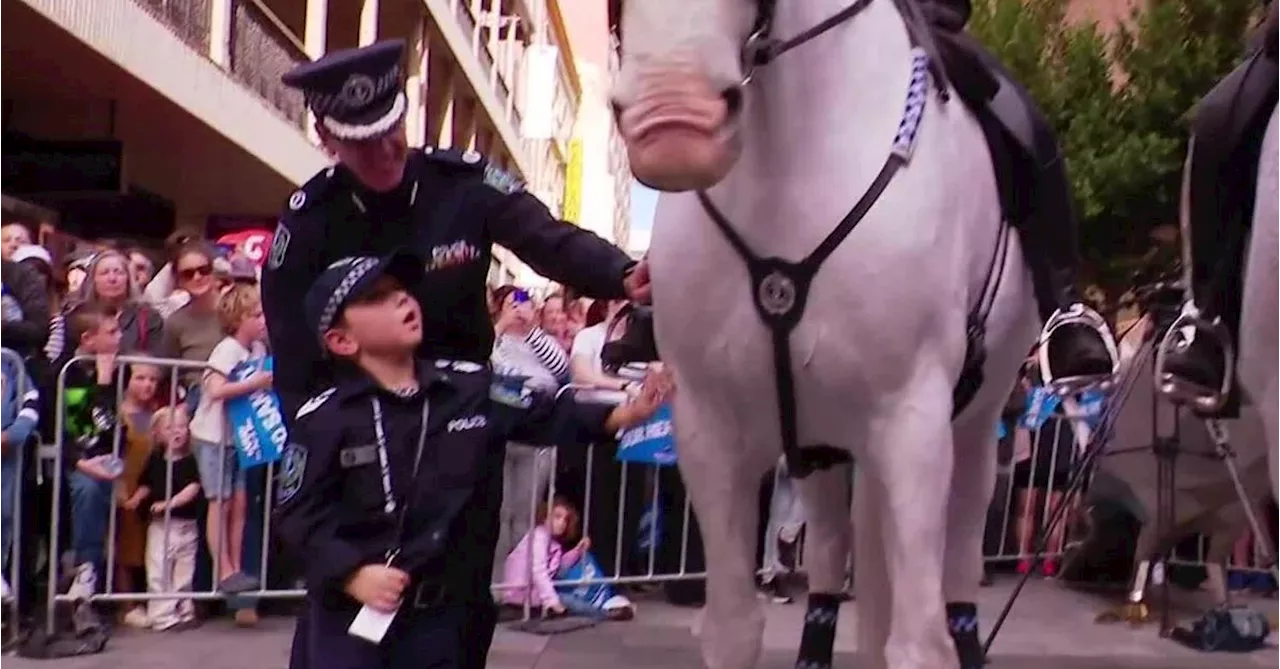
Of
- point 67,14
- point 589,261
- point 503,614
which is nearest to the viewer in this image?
point 589,261

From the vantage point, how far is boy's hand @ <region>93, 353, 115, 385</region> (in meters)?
6.88

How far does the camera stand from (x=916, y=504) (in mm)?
2918

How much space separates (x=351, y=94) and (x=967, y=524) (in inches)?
74.2

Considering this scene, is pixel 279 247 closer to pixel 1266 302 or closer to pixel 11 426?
pixel 1266 302

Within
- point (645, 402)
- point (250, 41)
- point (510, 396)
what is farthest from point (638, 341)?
point (250, 41)

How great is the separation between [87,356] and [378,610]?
404 centimetres

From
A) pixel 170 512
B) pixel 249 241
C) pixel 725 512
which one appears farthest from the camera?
pixel 249 241

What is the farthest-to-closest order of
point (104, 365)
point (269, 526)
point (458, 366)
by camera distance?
point (269, 526) < point (104, 365) < point (458, 366)

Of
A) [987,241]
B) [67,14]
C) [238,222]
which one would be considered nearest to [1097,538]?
[987,241]

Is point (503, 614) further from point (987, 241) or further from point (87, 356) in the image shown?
point (987, 241)

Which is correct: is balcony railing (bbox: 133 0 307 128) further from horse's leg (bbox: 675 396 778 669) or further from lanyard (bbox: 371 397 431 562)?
horse's leg (bbox: 675 396 778 669)

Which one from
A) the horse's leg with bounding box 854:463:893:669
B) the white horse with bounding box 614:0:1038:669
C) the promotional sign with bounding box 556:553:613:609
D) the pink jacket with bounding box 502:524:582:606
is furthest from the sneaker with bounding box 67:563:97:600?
the white horse with bounding box 614:0:1038:669

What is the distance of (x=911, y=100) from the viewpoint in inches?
119

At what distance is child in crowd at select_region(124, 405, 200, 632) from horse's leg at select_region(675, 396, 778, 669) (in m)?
4.56
